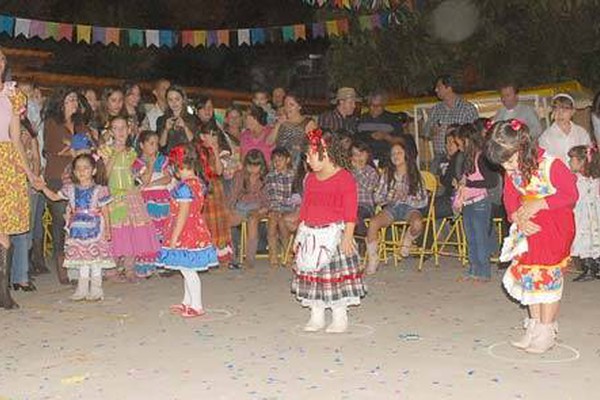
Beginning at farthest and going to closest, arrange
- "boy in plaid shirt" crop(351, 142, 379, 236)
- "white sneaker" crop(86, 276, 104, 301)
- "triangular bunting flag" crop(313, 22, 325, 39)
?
"triangular bunting flag" crop(313, 22, 325, 39)
"boy in plaid shirt" crop(351, 142, 379, 236)
"white sneaker" crop(86, 276, 104, 301)

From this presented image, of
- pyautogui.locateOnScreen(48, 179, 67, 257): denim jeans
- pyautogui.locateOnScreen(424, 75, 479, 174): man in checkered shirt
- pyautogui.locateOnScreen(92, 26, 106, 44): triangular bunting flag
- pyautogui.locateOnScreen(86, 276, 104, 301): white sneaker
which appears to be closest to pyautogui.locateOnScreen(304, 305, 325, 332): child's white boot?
pyautogui.locateOnScreen(86, 276, 104, 301): white sneaker

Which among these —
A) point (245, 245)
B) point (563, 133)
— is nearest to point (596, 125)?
point (563, 133)

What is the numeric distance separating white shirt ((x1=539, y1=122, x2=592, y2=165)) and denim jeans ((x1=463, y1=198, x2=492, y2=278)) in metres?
0.85

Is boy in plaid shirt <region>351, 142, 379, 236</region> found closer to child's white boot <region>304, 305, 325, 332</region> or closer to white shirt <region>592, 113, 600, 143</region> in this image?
white shirt <region>592, 113, 600, 143</region>

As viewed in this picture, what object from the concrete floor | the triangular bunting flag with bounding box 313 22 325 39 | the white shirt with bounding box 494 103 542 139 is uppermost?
the triangular bunting flag with bounding box 313 22 325 39

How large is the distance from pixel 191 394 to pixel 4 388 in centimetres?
98

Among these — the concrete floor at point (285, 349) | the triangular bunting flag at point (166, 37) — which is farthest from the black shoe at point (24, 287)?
the triangular bunting flag at point (166, 37)

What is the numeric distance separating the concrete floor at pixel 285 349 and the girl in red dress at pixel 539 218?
0.99 ft

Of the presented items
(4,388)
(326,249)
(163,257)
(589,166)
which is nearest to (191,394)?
(4,388)

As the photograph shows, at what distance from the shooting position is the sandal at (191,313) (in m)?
6.25

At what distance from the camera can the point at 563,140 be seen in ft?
26.0

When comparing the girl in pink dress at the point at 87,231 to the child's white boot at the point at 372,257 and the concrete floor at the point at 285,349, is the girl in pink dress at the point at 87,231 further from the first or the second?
the child's white boot at the point at 372,257

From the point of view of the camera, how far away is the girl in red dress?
5.03 m

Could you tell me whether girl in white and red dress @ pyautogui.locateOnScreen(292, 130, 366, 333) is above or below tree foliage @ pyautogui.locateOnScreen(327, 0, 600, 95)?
below
